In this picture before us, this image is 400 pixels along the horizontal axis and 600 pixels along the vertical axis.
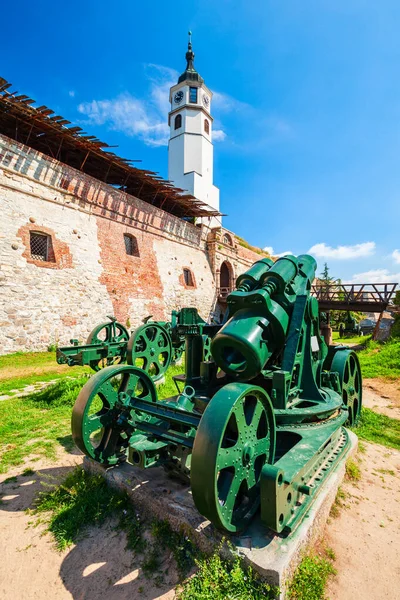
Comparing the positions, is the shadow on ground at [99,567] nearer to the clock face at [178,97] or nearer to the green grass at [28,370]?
the green grass at [28,370]

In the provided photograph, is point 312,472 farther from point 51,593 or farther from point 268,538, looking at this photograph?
point 51,593

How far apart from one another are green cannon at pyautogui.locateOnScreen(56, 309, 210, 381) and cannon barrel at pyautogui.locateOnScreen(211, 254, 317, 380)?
3.30 metres

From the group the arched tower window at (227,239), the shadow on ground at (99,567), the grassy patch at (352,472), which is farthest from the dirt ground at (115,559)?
the arched tower window at (227,239)

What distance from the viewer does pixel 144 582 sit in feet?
6.98

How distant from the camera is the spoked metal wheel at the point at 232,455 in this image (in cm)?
191

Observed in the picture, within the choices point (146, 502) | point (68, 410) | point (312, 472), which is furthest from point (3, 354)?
point (312, 472)

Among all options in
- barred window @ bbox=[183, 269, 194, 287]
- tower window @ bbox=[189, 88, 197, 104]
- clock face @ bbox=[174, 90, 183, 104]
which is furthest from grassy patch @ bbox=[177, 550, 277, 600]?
clock face @ bbox=[174, 90, 183, 104]

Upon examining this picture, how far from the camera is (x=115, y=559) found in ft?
7.63

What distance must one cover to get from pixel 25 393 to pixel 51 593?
5029mm

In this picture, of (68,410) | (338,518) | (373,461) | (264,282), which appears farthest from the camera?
(68,410)

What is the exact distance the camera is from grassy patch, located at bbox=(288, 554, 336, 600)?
6.47 feet

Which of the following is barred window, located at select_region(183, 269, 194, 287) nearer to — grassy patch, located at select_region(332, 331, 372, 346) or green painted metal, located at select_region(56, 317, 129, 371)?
grassy patch, located at select_region(332, 331, 372, 346)

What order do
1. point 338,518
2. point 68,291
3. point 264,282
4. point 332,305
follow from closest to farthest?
point 338,518 → point 264,282 → point 68,291 → point 332,305

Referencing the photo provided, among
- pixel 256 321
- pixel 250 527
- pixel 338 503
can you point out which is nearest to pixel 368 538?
pixel 338 503
